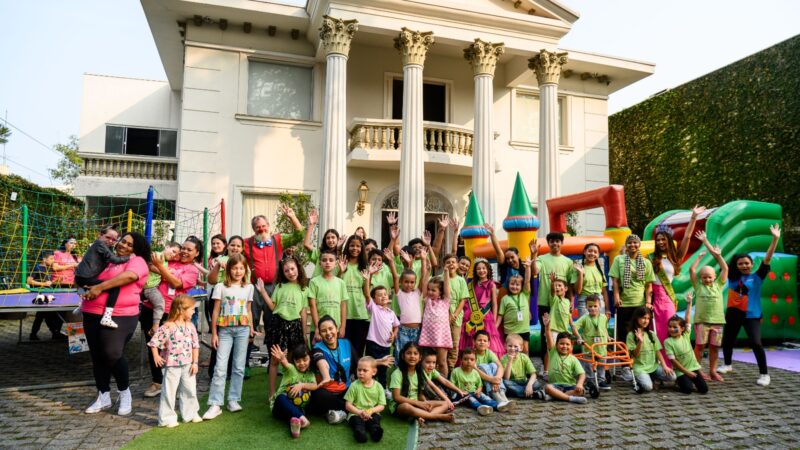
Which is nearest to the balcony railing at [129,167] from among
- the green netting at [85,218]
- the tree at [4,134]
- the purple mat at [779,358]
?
the green netting at [85,218]

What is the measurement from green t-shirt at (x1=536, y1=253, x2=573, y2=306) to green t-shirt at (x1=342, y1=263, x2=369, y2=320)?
222 centimetres

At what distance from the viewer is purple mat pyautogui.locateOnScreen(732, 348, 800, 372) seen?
7.46m

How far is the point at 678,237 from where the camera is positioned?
34.2 feet

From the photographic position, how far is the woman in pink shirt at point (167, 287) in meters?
5.44

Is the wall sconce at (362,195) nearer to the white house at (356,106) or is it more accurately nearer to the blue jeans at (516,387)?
the white house at (356,106)

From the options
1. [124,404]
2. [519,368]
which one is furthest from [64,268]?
[519,368]

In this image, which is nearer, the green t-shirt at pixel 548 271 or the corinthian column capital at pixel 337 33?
the green t-shirt at pixel 548 271

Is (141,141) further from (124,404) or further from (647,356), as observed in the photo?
(647,356)

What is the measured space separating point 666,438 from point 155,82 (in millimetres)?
18197

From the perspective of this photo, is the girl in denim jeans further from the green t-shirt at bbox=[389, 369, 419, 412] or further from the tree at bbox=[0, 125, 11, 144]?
the tree at bbox=[0, 125, 11, 144]

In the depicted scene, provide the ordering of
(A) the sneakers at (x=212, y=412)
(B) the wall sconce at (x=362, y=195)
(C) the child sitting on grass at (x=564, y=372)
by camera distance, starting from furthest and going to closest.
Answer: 1. (B) the wall sconce at (x=362, y=195)
2. (C) the child sitting on grass at (x=564, y=372)
3. (A) the sneakers at (x=212, y=412)

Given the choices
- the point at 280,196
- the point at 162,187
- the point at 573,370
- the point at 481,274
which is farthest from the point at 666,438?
the point at 162,187

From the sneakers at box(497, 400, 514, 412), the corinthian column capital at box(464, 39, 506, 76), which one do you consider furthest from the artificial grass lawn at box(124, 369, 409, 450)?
the corinthian column capital at box(464, 39, 506, 76)

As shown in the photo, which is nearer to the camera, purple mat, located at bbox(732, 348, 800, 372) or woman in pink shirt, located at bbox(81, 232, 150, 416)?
woman in pink shirt, located at bbox(81, 232, 150, 416)
